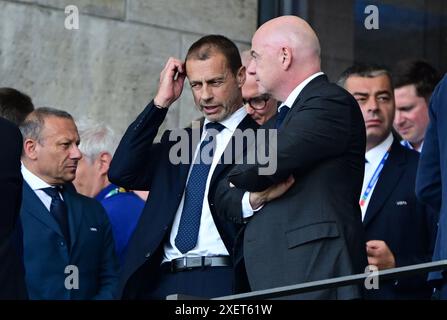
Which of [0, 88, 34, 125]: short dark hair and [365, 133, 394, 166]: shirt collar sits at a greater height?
[0, 88, 34, 125]: short dark hair

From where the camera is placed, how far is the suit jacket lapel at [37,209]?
8133 mm

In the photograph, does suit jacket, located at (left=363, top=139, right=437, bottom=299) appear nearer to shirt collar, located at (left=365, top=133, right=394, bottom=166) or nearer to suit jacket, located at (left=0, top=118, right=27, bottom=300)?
shirt collar, located at (left=365, top=133, right=394, bottom=166)

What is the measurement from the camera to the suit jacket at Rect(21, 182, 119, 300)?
8.03 meters

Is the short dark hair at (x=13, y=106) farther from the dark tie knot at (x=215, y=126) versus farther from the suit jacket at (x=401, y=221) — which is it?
the suit jacket at (x=401, y=221)

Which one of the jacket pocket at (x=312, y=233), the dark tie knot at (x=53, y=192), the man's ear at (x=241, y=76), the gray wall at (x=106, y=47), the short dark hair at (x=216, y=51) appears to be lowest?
the jacket pocket at (x=312, y=233)

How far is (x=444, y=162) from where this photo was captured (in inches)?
253

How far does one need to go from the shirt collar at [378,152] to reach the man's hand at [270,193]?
1.67 meters

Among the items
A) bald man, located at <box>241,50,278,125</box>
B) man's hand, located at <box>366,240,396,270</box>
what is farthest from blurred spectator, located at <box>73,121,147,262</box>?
man's hand, located at <box>366,240,396,270</box>

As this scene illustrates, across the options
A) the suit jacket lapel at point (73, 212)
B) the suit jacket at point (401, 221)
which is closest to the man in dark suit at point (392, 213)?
the suit jacket at point (401, 221)

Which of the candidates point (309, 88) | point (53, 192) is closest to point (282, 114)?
point (309, 88)

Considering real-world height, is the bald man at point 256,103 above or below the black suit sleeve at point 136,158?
above

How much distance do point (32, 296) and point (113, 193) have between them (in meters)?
1.38

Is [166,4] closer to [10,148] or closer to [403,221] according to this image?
[403,221]
